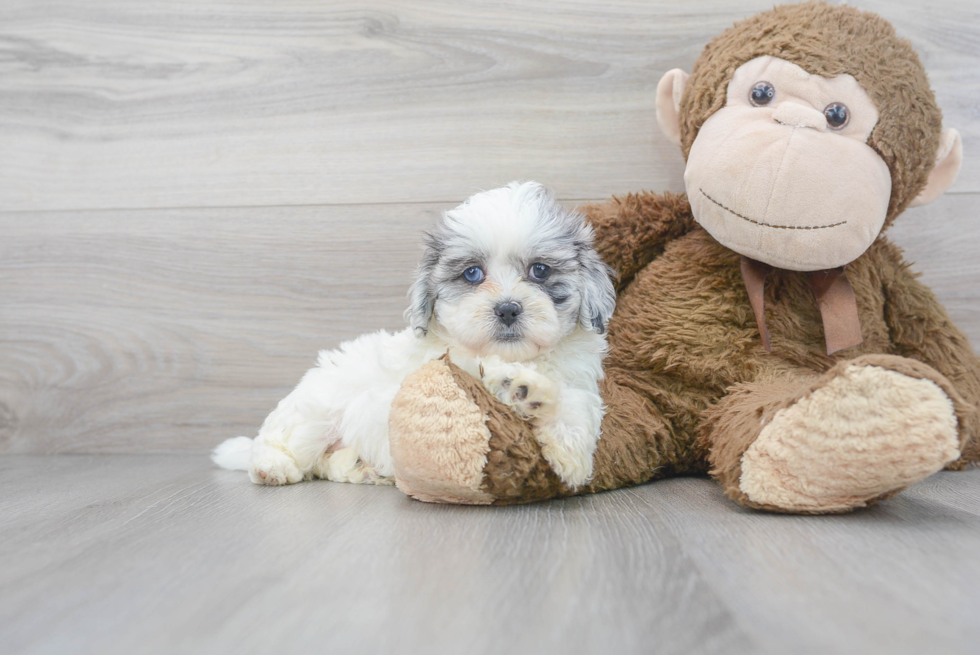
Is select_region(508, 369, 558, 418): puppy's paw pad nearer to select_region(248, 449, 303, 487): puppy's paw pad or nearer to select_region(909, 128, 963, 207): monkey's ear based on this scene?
select_region(248, 449, 303, 487): puppy's paw pad

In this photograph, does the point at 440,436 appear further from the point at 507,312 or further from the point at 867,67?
the point at 867,67

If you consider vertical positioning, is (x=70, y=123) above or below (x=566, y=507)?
above

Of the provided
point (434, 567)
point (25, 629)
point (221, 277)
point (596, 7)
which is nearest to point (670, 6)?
point (596, 7)

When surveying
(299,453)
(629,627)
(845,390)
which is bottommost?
(299,453)

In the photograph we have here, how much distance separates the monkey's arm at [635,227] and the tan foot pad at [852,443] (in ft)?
1.80

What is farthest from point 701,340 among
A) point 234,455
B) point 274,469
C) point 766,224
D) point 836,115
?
point 234,455

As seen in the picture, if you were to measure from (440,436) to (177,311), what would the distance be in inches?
43.4

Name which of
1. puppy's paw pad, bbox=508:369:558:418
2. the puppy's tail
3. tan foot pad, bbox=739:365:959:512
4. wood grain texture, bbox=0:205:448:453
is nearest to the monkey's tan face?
tan foot pad, bbox=739:365:959:512

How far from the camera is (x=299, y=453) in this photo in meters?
1.46

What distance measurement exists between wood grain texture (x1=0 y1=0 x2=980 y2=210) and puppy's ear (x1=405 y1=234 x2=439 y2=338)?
53cm

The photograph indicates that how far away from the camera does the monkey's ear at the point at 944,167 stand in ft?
4.64

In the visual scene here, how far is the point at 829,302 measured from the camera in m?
1.38

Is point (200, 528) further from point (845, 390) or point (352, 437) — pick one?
point (845, 390)

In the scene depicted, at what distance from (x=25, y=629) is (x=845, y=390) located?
100 centimetres
